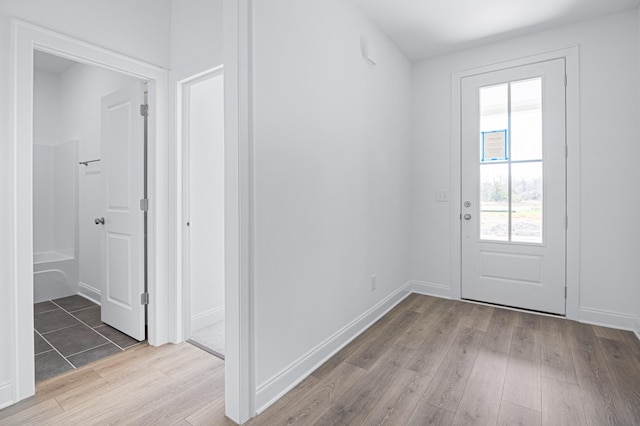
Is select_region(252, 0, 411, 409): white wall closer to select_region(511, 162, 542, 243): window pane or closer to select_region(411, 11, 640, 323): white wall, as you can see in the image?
select_region(511, 162, 542, 243): window pane

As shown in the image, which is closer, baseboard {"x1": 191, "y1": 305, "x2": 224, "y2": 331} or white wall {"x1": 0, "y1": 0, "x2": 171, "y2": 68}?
white wall {"x1": 0, "y1": 0, "x2": 171, "y2": 68}

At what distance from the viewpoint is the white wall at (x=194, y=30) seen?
7.50 feet

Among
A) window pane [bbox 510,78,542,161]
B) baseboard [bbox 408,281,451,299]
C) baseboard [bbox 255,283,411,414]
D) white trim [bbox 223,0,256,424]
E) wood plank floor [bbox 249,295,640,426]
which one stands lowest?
wood plank floor [bbox 249,295,640,426]

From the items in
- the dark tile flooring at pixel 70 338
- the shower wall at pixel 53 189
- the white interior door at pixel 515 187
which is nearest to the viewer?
the dark tile flooring at pixel 70 338

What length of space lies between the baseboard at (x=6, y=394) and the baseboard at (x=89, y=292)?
6.33 feet

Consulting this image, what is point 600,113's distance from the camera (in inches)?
109

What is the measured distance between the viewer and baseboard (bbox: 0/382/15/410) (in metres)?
1.73

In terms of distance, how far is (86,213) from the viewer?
376 cm

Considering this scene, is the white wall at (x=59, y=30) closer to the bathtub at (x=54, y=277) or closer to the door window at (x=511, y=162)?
the bathtub at (x=54, y=277)

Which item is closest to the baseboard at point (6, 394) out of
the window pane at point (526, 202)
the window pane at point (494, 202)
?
the window pane at point (494, 202)

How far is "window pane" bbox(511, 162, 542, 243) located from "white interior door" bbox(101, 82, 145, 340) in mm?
3331

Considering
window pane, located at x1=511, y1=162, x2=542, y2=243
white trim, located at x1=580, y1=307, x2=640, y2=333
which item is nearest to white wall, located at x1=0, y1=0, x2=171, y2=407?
window pane, located at x1=511, y1=162, x2=542, y2=243

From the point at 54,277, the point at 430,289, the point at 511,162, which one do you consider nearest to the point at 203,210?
the point at 54,277

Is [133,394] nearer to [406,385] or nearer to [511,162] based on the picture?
[406,385]
